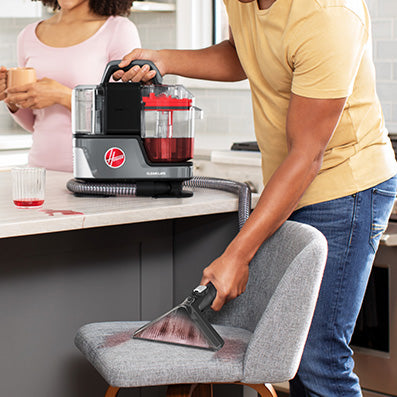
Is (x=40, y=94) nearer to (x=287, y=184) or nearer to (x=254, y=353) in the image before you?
(x=287, y=184)

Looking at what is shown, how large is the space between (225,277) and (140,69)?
2.08ft

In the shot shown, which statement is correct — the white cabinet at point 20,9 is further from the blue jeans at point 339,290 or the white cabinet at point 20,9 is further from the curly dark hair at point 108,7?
the blue jeans at point 339,290

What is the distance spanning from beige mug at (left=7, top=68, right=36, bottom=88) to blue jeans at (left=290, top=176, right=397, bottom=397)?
1185 millimetres

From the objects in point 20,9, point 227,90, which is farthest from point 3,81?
point 20,9

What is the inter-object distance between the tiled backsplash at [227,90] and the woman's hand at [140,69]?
1.56 metres

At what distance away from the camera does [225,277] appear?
1.42 m

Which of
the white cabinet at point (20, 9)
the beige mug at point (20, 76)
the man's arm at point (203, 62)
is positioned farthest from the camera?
the white cabinet at point (20, 9)

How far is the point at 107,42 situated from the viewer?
2.50 meters

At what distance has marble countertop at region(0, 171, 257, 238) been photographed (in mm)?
1479

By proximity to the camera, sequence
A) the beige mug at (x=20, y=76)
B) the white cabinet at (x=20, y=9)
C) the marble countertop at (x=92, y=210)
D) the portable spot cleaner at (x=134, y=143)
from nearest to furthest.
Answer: the marble countertop at (x=92, y=210) → the portable spot cleaner at (x=134, y=143) → the beige mug at (x=20, y=76) → the white cabinet at (x=20, y=9)

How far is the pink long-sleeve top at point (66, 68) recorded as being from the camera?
2.50 m

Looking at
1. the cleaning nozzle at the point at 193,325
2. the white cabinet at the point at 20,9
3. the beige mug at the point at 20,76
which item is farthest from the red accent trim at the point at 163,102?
the white cabinet at the point at 20,9

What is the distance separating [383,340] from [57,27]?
1.63 metres

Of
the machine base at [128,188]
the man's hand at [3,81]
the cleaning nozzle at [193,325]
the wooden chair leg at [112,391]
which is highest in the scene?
the man's hand at [3,81]
